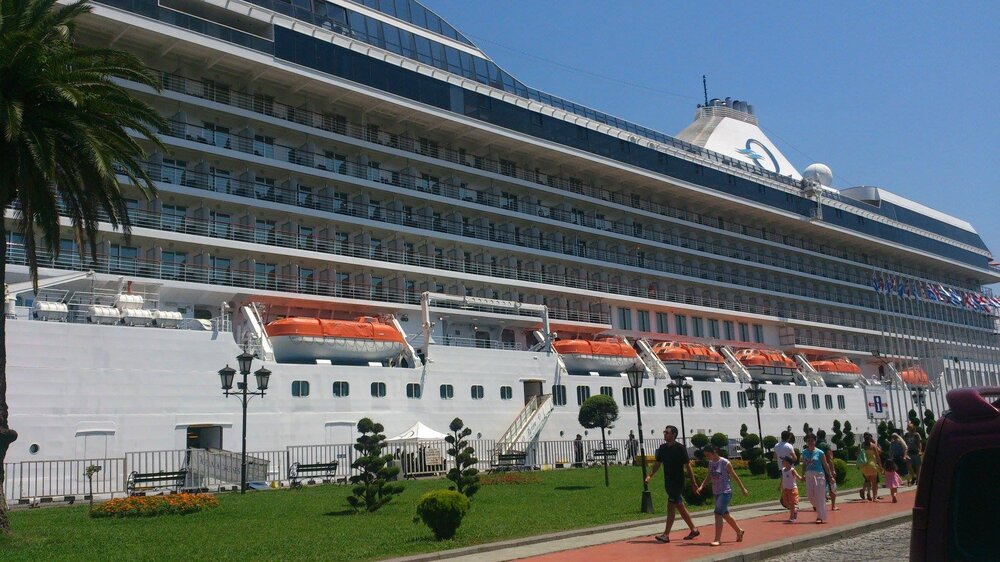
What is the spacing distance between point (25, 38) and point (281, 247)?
17.2m

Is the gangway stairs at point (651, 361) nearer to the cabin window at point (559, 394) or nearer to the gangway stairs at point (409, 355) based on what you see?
the cabin window at point (559, 394)

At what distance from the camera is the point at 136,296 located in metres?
27.4

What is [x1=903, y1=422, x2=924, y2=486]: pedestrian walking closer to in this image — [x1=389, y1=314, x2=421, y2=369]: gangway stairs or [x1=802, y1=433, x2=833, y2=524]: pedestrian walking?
[x1=802, y1=433, x2=833, y2=524]: pedestrian walking

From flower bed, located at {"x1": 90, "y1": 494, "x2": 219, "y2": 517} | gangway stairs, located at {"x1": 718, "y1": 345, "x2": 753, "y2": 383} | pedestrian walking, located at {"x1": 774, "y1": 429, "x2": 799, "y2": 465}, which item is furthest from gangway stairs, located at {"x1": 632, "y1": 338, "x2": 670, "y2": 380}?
flower bed, located at {"x1": 90, "y1": 494, "x2": 219, "y2": 517}

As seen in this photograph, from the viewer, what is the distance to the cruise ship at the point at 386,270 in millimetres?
26781

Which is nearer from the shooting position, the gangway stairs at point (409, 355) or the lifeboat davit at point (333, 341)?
the lifeboat davit at point (333, 341)

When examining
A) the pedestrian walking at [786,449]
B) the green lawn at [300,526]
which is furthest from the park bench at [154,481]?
the pedestrian walking at [786,449]

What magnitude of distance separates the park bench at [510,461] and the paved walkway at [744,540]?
13894 millimetres

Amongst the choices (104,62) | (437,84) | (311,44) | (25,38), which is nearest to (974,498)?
(25,38)

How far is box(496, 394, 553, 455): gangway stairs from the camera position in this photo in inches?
1346

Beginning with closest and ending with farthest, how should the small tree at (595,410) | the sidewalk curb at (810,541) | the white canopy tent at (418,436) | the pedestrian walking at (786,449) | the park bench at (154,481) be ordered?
the sidewalk curb at (810,541), the pedestrian walking at (786,449), the park bench at (154,481), the white canopy tent at (418,436), the small tree at (595,410)

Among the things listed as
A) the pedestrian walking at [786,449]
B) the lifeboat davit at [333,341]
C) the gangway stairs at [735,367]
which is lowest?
the pedestrian walking at [786,449]

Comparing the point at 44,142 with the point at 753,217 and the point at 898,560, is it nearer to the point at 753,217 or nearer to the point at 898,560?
the point at 898,560

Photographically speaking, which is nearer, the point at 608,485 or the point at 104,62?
the point at 104,62
